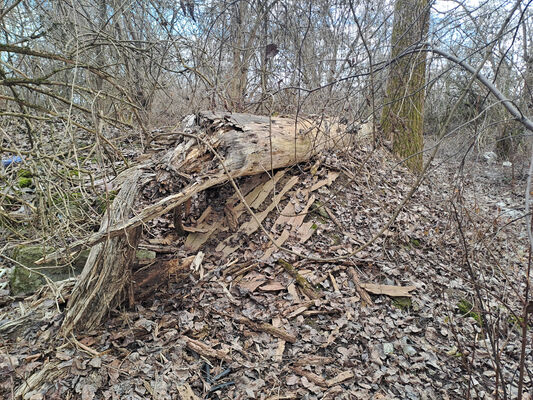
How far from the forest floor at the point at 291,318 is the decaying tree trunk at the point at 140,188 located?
0.89ft

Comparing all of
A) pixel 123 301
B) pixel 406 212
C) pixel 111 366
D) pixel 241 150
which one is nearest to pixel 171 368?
pixel 111 366

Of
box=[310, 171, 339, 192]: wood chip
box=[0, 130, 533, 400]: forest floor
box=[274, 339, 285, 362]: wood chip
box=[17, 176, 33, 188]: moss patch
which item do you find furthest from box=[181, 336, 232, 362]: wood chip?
box=[17, 176, 33, 188]: moss patch

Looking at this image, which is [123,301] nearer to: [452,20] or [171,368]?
[171,368]

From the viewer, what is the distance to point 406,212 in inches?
205

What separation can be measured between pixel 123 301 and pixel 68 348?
0.58 meters

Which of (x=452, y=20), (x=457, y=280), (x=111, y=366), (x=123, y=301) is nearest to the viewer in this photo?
(x=452, y=20)

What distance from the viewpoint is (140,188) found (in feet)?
10.8

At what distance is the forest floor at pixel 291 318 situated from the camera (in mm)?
2840

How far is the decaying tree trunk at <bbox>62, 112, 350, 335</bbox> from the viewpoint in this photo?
3094mm

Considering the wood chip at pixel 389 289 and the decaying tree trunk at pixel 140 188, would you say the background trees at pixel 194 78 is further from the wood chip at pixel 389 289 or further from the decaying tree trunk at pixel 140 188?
the wood chip at pixel 389 289

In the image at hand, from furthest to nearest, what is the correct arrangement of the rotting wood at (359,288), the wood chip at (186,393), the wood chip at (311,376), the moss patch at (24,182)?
the moss patch at (24,182), the rotting wood at (359,288), the wood chip at (311,376), the wood chip at (186,393)

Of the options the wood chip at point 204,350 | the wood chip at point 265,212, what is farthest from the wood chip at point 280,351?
the wood chip at point 265,212

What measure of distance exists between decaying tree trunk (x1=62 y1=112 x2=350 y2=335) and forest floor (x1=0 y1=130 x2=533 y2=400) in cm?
27

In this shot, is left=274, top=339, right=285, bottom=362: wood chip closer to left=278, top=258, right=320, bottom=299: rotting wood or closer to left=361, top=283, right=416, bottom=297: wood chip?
left=278, top=258, right=320, bottom=299: rotting wood
